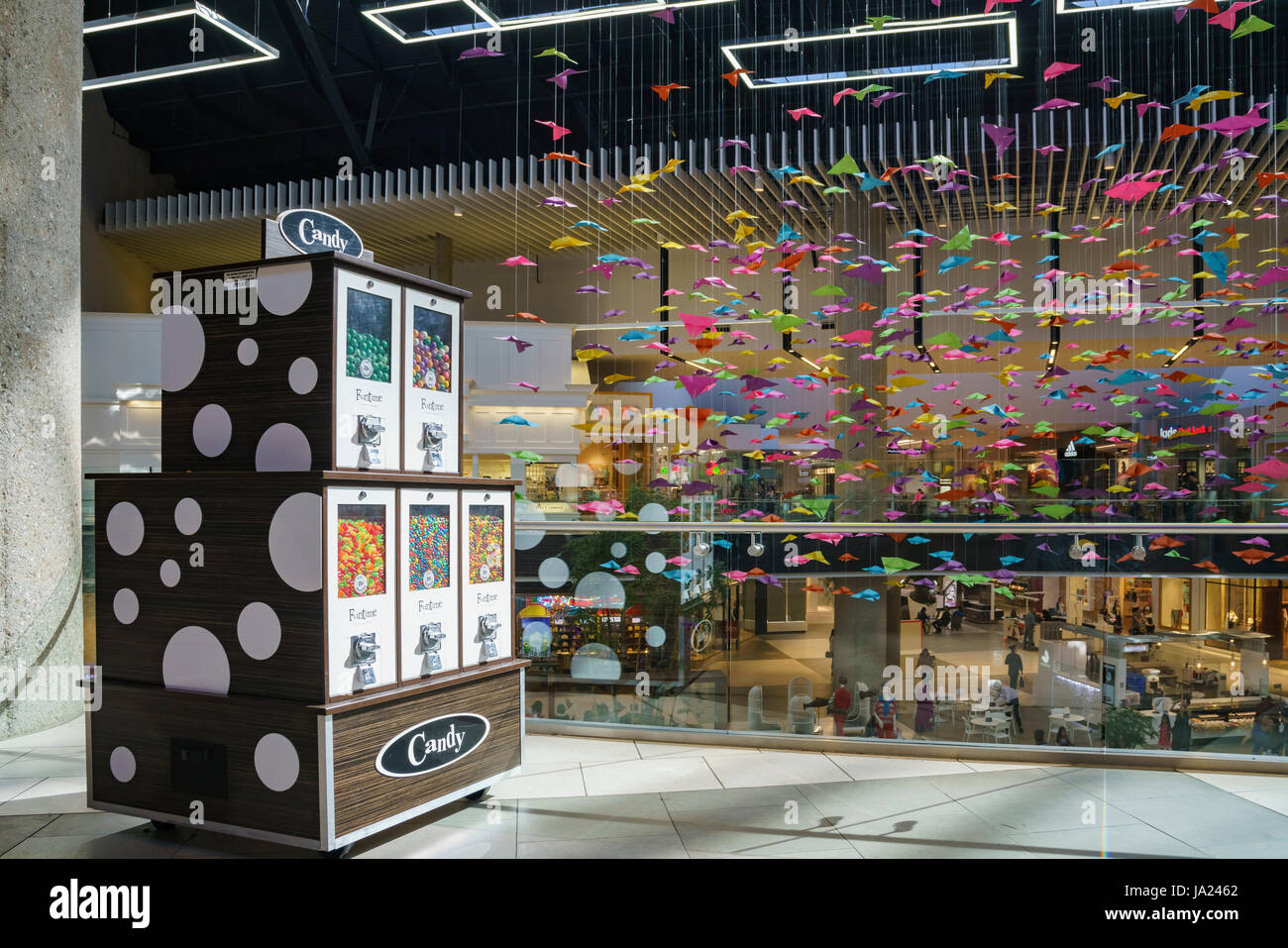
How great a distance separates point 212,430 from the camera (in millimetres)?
2969

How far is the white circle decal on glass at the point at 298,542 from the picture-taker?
265 centimetres

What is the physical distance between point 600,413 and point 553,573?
10.5m

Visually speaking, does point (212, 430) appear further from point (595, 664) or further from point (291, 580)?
point (595, 664)

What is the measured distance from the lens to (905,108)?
1001 centimetres

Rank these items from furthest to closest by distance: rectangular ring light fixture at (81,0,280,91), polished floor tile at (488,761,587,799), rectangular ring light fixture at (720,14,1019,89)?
1. rectangular ring light fixture at (81,0,280,91)
2. rectangular ring light fixture at (720,14,1019,89)
3. polished floor tile at (488,761,587,799)

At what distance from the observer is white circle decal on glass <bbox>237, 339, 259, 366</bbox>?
288 centimetres

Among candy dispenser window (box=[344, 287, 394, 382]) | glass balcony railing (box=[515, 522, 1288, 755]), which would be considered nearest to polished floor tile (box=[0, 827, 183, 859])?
candy dispenser window (box=[344, 287, 394, 382])

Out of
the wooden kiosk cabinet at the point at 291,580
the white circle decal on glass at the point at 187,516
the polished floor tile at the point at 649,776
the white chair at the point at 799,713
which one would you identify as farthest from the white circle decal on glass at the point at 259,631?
the white chair at the point at 799,713

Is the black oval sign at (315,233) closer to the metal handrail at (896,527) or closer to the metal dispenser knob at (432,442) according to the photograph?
the metal dispenser knob at (432,442)

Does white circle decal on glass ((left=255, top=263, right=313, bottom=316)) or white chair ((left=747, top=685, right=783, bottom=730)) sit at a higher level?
white circle decal on glass ((left=255, top=263, right=313, bottom=316))

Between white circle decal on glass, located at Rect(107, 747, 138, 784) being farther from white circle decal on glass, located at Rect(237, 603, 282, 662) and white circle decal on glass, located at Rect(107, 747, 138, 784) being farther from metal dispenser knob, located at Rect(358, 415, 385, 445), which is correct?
metal dispenser knob, located at Rect(358, 415, 385, 445)

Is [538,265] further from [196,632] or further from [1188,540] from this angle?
[196,632]

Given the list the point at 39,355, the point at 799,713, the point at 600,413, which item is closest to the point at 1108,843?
the point at 799,713

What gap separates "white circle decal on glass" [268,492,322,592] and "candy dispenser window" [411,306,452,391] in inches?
24.4
